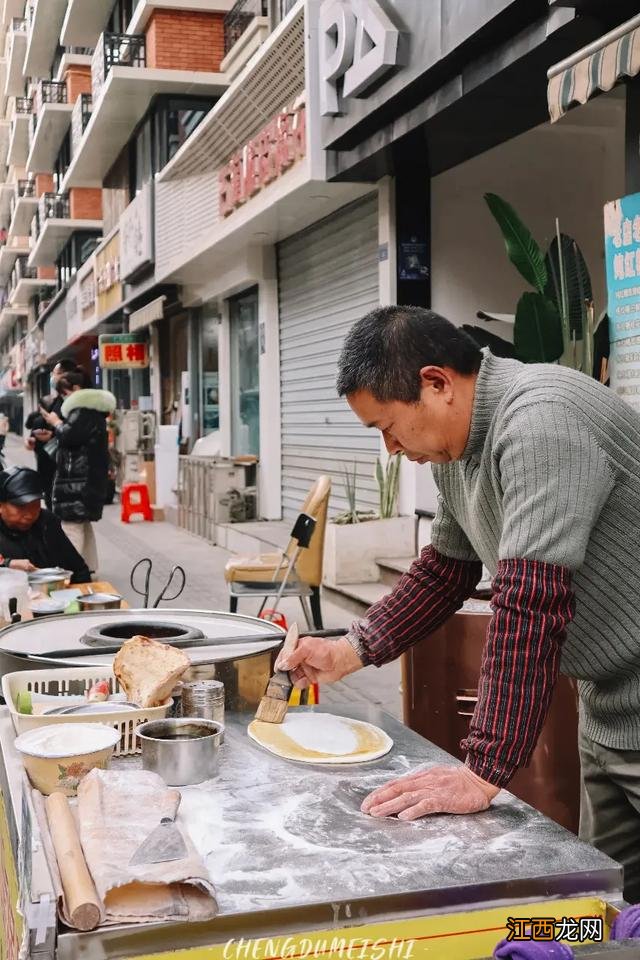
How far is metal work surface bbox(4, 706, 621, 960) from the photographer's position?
5.31 ft

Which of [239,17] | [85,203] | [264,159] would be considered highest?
[85,203]

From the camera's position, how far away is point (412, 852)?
1.83 m

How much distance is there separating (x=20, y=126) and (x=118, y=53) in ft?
85.2

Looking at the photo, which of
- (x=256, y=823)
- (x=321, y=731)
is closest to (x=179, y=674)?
(x=321, y=731)

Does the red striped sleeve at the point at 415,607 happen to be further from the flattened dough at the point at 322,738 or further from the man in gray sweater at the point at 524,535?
the flattened dough at the point at 322,738

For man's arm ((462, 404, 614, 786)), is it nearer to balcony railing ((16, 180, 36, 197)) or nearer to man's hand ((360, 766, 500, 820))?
man's hand ((360, 766, 500, 820))

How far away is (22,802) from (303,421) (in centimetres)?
1230

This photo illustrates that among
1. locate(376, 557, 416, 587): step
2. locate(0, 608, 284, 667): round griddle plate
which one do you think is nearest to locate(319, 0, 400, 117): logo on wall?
locate(376, 557, 416, 587): step

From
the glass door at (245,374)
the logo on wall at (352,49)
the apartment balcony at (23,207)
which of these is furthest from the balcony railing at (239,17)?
the apartment balcony at (23,207)

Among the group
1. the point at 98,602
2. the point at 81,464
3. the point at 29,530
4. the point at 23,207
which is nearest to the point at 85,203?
the point at 23,207

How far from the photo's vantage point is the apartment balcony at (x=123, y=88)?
19.0 m

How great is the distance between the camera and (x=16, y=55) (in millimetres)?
43875

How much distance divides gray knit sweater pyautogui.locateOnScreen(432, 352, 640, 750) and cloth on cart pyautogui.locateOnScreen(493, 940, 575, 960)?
756 mm

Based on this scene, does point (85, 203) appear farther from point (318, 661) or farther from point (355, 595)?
point (318, 661)
